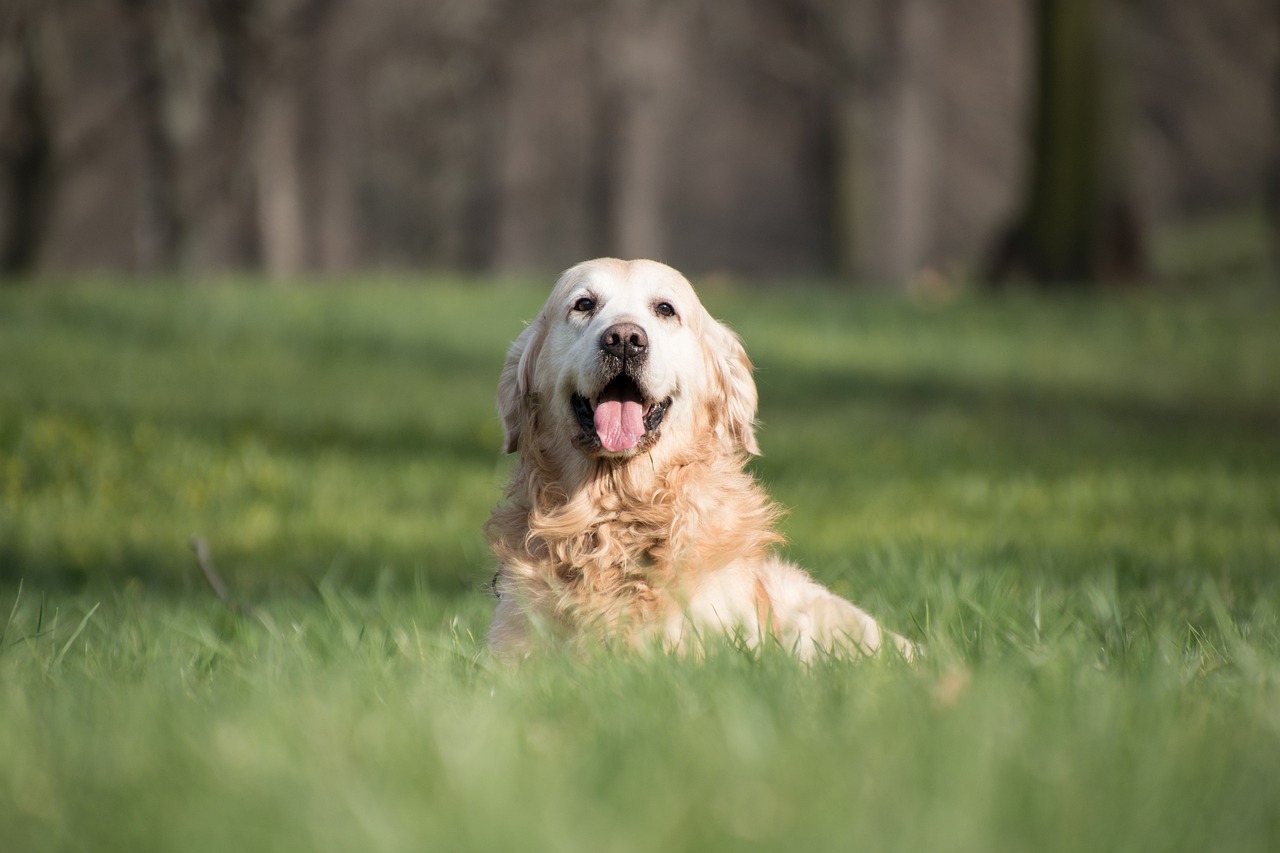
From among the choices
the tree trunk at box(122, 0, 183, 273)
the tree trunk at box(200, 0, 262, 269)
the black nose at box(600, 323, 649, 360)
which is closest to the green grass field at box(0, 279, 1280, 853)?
the black nose at box(600, 323, 649, 360)

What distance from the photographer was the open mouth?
11.8 ft

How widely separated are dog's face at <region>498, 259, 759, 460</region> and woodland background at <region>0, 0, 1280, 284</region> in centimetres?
983

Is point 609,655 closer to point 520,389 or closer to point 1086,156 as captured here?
point 520,389

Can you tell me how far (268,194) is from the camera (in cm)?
2195

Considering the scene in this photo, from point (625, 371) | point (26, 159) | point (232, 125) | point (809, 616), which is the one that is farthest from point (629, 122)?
point (809, 616)

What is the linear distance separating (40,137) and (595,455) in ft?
54.1

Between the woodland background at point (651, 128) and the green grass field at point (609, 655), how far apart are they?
334 cm

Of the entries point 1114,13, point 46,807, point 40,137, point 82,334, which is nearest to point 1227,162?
point 1114,13

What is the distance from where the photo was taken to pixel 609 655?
2898 mm

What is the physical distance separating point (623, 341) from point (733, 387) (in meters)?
0.56

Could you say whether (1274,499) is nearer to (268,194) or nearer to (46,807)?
(46,807)

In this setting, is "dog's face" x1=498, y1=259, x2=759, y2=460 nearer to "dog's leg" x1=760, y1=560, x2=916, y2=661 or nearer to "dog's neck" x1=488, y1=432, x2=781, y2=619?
"dog's neck" x1=488, y1=432, x2=781, y2=619

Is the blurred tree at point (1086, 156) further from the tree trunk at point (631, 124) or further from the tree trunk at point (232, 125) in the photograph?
the tree trunk at point (232, 125)

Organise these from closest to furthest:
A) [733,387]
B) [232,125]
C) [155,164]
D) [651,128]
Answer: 1. [733,387]
2. [155,164]
3. [232,125]
4. [651,128]
